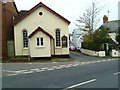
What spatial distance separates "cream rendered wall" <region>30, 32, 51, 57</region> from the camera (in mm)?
36688

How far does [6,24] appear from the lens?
3991 centimetres

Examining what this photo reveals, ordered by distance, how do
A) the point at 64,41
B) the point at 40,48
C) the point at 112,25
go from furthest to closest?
the point at 112,25
the point at 64,41
the point at 40,48

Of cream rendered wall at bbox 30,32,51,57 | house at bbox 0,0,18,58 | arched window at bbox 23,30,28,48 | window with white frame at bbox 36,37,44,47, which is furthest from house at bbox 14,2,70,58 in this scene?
house at bbox 0,0,18,58

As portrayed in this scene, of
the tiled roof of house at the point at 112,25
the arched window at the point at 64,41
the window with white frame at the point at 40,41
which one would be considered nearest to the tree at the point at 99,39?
the arched window at the point at 64,41

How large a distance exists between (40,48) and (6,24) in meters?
6.42

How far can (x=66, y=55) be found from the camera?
130ft

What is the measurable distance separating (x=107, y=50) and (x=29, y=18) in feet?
51.9

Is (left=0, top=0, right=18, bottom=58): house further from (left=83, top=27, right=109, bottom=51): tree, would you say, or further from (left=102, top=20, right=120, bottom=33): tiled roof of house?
(left=102, top=20, right=120, bottom=33): tiled roof of house

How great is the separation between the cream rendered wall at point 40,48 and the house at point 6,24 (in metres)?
4.14

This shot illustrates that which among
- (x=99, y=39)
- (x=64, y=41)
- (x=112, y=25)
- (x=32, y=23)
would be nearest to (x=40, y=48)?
(x=32, y=23)

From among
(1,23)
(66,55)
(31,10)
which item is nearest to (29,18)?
(31,10)

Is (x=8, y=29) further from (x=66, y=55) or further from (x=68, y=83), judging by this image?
(x=68, y=83)

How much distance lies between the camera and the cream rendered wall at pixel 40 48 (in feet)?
120

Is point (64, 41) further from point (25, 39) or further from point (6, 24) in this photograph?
point (6, 24)
